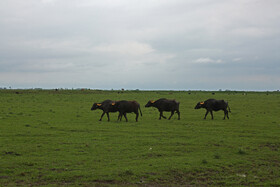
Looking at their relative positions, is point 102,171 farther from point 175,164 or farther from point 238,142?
point 238,142

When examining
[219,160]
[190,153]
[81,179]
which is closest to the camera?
[81,179]

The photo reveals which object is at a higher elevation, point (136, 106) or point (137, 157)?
point (136, 106)

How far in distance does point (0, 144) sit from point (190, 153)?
28.1ft

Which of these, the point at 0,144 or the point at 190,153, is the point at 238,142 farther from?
the point at 0,144

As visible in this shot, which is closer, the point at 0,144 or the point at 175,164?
the point at 175,164

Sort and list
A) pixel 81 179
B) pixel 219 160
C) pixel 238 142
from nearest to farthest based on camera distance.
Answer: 1. pixel 81 179
2. pixel 219 160
3. pixel 238 142

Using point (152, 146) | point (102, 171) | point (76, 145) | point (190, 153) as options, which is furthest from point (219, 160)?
point (76, 145)

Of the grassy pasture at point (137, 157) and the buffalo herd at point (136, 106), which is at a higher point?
the buffalo herd at point (136, 106)

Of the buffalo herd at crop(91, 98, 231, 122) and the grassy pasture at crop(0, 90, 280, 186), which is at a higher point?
the buffalo herd at crop(91, 98, 231, 122)

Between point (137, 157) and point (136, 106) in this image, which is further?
point (136, 106)

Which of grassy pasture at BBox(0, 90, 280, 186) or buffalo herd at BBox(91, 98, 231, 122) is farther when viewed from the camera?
buffalo herd at BBox(91, 98, 231, 122)

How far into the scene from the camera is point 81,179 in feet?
28.5

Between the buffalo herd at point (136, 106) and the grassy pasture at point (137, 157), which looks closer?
the grassy pasture at point (137, 157)

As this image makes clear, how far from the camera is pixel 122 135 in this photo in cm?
1609
